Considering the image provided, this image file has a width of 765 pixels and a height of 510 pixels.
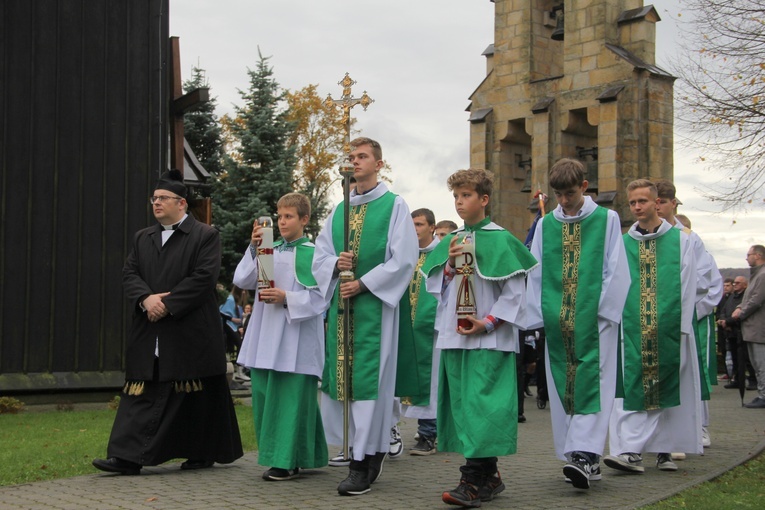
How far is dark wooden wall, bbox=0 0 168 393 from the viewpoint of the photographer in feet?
45.2

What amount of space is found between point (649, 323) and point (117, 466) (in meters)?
4.48

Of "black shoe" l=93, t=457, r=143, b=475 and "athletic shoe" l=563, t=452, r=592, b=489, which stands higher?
"athletic shoe" l=563, t=452, r=592, b=489

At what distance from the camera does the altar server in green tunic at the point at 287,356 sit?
811 cm

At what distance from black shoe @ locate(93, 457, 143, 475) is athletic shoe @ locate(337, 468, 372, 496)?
1702 millimetres

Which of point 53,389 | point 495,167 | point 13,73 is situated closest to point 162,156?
point 13,73

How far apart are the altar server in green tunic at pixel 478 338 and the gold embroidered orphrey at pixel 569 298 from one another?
69 cm

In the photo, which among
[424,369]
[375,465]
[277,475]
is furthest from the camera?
[424,369]

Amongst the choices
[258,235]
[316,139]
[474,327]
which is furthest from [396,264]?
[316,139]

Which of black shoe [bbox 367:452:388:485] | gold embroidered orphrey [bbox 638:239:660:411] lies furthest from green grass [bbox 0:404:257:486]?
gold embroidered orphrey [bbox 638:239:660:411]

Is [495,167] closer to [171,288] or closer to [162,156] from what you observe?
[162,156]

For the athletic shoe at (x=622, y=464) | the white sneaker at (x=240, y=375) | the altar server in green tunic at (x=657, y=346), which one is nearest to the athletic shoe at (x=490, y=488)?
the athletic shoe at (x=622, y=464)

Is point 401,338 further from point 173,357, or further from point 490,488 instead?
point 173,357

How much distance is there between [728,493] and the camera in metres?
7.59

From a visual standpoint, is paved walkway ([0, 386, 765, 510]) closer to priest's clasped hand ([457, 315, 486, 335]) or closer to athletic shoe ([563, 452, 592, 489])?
athletic shoe ([563, 452, 592, 489])
